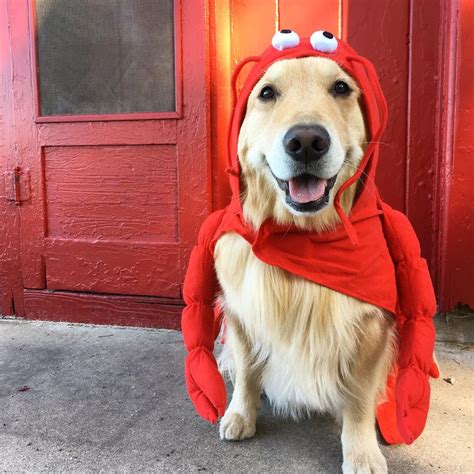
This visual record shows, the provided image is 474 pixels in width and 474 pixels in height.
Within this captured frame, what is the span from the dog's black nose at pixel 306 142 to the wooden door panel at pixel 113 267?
143cm

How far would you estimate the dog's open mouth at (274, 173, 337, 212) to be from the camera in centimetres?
145

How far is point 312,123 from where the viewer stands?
1.40 metres

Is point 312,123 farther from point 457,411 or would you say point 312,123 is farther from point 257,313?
point 457,411

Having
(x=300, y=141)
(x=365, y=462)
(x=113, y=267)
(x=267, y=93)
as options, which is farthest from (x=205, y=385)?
(x=113, y=267)

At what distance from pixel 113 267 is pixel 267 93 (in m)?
1.58

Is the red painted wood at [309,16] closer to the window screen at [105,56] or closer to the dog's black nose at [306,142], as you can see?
the window screen at [105,56]

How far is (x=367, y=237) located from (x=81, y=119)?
188cm

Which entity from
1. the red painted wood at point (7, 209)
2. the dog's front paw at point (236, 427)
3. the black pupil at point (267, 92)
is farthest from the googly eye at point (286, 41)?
the red painted wood at point (7, 209)

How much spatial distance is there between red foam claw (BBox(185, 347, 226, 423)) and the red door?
1061 millimetres

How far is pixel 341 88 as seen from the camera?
5.20 feet

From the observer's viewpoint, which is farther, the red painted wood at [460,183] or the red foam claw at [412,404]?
the red painted wood at [460,183]

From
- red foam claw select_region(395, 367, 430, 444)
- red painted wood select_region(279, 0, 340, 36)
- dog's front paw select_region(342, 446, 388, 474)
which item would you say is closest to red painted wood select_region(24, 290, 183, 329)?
dog's front paw select_region(342, 446, 388, 474)

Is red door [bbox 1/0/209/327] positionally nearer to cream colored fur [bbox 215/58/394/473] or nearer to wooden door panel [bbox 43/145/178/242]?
wooden door panel [bbox 43/145/178/242]

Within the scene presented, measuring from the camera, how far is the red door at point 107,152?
103 inches
